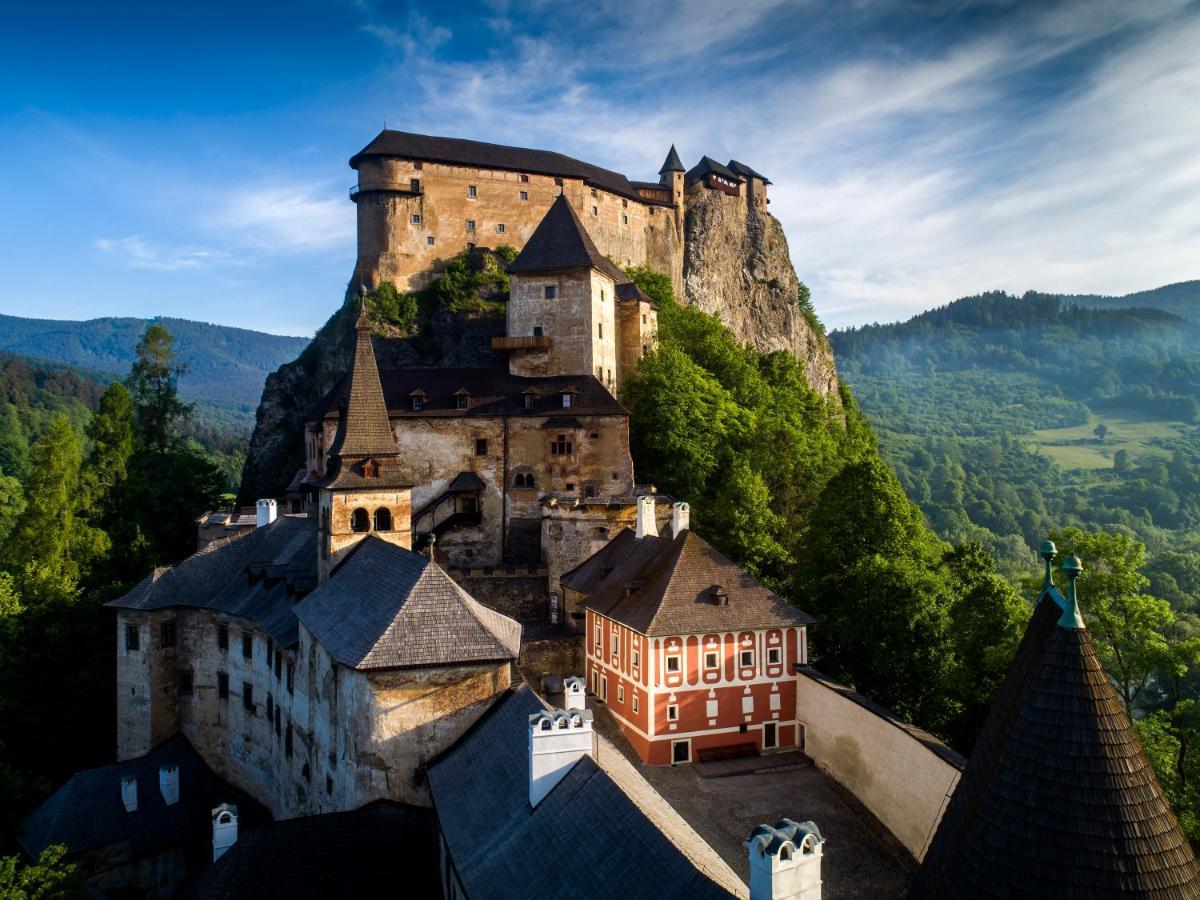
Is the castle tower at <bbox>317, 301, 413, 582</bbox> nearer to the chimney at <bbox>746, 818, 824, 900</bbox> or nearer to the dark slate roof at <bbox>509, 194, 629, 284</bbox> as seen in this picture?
the dark slate roof at <bbox>509, 194, 629, 284</bbox>

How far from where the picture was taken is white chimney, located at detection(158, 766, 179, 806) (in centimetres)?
3031

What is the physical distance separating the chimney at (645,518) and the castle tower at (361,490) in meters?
9.82

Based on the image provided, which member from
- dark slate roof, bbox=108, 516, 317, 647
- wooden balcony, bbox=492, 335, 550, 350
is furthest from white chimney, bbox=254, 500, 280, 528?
wooden balcony, bbox=492, 335, 550, 350

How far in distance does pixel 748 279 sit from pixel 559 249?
41888mm

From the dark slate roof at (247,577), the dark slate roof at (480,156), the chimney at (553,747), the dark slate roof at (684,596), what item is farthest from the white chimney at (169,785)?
the dark slate roof at (480,156)

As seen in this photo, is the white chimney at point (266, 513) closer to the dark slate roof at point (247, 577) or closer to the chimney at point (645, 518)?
the dark slate roof at point (247, 577)

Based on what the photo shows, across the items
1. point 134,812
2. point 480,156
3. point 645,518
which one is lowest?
point 134,812

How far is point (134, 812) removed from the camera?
29.1 meters

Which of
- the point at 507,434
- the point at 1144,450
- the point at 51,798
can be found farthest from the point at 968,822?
the point at 1144,450

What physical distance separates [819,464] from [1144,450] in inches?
5700

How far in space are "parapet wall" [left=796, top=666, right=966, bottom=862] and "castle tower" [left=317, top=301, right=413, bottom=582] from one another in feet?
50.2

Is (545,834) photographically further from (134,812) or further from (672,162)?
(672,162)

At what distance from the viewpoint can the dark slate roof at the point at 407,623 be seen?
20844 mm

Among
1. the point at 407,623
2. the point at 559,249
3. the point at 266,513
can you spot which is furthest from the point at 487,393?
→ the point at 407,623
